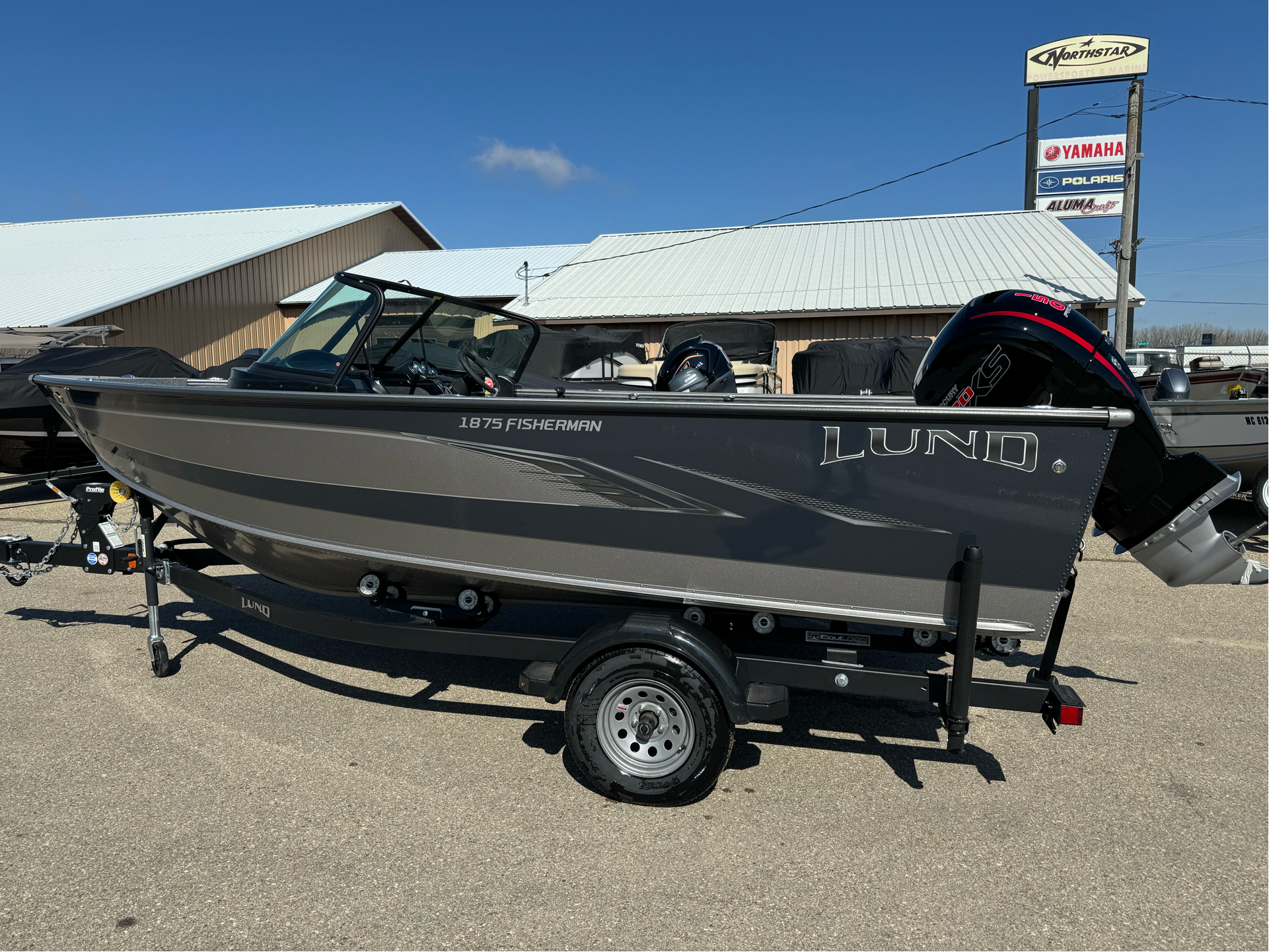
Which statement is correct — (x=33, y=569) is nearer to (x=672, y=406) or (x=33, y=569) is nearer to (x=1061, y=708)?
(x=672, y=406)

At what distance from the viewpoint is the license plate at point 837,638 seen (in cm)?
330

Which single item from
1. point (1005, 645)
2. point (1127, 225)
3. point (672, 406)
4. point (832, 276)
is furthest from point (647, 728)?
point (832, 276)

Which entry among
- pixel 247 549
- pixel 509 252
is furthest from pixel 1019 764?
pixel 509 252

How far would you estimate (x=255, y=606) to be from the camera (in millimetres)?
3957

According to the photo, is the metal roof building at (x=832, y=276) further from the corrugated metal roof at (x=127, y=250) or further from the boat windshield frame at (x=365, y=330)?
the boat windshield frame at (x=365, y=330)

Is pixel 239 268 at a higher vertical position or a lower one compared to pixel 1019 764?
higher

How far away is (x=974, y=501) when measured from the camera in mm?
2779

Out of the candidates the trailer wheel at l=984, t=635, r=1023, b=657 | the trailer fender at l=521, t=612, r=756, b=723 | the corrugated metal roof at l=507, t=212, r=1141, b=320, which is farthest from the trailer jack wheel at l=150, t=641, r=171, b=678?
the corrugated metal roof at l=507, t=212, r=1141, b=320

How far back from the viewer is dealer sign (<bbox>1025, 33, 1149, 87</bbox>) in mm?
24844

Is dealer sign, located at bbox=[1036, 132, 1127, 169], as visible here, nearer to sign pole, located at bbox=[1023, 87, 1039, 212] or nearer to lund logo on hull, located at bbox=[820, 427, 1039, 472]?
sign pole, located at bbox=[1023, 87, 1039, 212]

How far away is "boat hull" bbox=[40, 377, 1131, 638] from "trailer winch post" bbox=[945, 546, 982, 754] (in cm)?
8

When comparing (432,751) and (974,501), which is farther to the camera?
(432,751)

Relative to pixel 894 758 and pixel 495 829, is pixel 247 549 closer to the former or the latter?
pixel 495 829

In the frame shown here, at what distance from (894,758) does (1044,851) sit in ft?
2.60
